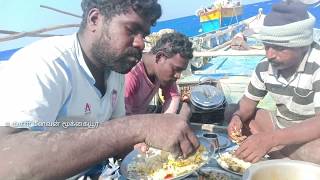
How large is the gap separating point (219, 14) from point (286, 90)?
16.5m

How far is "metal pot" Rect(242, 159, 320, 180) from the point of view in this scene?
4.41 feet

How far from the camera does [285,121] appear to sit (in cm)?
286

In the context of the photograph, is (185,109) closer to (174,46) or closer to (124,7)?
(174,46)

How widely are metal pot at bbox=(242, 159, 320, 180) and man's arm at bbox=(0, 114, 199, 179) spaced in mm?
377

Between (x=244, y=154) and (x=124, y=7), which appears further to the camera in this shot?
(x=244, y=154)

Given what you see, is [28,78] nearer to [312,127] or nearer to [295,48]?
Answer: [312,127]

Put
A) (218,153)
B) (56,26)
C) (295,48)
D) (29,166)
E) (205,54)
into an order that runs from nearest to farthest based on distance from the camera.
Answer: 1. (29,166)
2. (218,153)
3. (295,48)
4. (56,26)
5. (205,54)

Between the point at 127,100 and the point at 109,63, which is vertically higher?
the point at 109,63

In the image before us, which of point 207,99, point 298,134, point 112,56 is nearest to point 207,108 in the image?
point 207,99

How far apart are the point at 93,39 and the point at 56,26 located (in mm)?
3381

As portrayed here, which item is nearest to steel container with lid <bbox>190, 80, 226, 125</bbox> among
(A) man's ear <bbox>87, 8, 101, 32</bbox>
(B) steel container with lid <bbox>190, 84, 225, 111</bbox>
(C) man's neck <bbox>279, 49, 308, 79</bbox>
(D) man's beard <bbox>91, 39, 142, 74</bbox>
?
(B) steel container with lid <bbox>190, 84, 225, 111</bbox>

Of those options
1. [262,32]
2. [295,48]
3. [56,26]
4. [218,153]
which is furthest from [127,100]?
[56,26]

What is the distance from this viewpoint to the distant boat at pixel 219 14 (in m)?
18.4

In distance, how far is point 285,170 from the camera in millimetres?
1394
